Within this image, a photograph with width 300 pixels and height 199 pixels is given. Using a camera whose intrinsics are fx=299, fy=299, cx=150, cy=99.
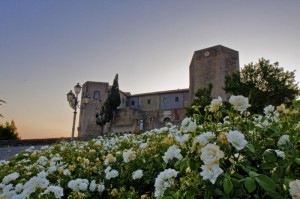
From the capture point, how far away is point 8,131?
3731 centimetres

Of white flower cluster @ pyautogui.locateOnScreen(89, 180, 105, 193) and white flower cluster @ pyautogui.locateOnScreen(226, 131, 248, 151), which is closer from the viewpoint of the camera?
white flower cluster @ pyautogui.locateOnScreen(226, 131, 248, 151)

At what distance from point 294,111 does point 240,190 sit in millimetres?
1563

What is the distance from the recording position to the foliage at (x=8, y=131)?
35369 mm

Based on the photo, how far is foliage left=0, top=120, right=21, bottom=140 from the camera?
116ft

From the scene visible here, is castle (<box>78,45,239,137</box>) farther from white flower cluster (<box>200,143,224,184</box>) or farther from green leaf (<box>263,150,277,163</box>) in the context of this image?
white flower cluster (<box>200,143,224,184</box>)

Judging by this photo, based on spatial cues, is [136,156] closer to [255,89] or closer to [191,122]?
[191,122]

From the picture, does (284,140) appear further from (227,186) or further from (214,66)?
(214,66)

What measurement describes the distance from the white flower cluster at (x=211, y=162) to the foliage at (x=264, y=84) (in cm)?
2312

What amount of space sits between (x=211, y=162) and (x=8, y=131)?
3999cm

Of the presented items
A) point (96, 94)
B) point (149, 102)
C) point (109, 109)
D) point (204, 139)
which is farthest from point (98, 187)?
point (149, 102)

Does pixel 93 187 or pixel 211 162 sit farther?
pixel 93 187

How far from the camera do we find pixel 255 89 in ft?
84.1

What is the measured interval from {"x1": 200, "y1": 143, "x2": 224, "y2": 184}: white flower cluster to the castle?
28922mm

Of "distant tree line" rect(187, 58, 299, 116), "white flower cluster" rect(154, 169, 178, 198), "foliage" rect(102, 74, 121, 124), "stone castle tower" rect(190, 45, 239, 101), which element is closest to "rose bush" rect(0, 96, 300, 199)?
"white flower cluster" rect(154, 169, 178, 198)
